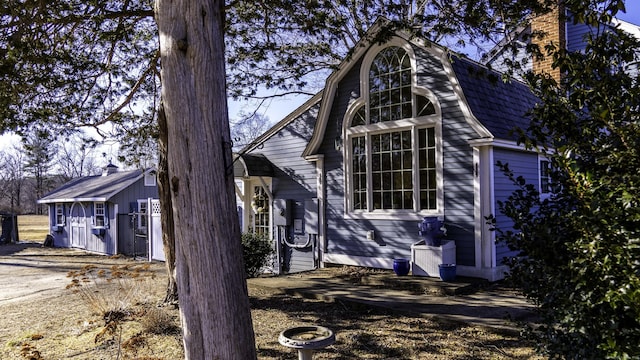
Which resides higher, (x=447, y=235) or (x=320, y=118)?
(x=320, y=118)

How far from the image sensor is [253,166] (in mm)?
12016

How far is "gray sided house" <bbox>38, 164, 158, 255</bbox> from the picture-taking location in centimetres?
1947

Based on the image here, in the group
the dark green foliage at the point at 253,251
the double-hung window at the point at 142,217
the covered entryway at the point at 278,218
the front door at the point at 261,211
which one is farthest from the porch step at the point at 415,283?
the double-hung window at the point at 142,217

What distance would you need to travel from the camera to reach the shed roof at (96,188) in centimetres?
1990

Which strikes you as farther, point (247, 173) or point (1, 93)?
point (247, 173)

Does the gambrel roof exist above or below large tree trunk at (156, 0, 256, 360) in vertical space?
above

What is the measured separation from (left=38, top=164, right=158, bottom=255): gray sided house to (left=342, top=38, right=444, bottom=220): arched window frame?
1055 cm

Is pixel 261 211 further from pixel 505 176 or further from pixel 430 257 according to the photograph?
pixel 505 176

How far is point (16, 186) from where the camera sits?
49.7m

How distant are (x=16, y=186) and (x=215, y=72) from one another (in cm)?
5622

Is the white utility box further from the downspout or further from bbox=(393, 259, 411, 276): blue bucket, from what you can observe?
the downspout

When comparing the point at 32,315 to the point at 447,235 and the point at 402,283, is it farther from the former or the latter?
the point at 447,235

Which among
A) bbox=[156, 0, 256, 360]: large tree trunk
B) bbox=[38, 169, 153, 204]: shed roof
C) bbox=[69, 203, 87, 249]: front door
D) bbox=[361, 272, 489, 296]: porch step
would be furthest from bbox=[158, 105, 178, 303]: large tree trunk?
bbox=[69, 203, 87, 249]: front door

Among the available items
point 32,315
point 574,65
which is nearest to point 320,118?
point 32,315
